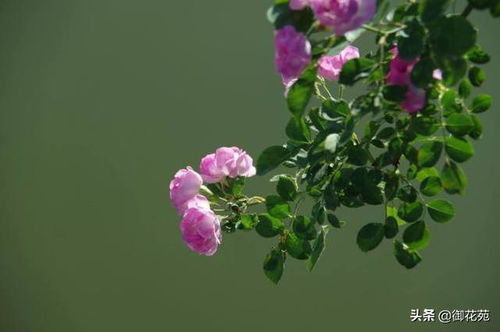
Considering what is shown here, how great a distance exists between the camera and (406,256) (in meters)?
0.88

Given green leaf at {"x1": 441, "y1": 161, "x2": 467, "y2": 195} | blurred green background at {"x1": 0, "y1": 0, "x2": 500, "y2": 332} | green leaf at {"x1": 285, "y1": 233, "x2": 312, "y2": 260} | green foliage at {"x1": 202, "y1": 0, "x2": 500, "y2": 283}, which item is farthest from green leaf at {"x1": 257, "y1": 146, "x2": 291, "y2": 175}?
blurred green background at {"x1": 0, "y1": 0, "x2": 500, "y2": 332}

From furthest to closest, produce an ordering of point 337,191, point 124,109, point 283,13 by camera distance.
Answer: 1. point 124,109
2. point 337,191
3. point 283,13

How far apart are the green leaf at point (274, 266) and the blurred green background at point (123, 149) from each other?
1568mm

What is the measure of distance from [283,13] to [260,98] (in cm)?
188

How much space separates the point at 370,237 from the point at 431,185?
101 mm

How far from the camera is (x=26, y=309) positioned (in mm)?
2514

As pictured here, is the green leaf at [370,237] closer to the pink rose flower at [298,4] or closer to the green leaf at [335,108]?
the green leaf at [335,108]

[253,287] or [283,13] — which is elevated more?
[253,287]

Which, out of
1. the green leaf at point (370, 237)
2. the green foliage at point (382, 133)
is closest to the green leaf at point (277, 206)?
the green foliage at point (382, 133)

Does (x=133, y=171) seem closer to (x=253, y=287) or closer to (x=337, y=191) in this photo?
(x=253, y=287)

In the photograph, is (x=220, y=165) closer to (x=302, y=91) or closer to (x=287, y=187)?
(x=287, y=187)

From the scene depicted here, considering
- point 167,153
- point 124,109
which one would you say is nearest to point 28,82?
point 124,109

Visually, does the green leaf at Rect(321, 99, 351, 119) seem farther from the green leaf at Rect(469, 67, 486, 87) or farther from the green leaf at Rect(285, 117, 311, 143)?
the green leaf at Rect(469, 67, 486, 87)

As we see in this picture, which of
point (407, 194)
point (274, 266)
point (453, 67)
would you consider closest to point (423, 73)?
point (453, 67)
